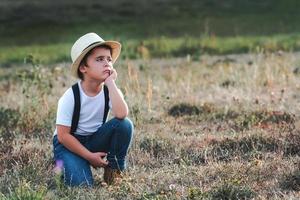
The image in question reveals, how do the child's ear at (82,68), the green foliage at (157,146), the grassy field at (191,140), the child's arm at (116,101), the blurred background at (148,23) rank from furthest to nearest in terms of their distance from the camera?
the blurred background at (148,23) → the green foliage at (157,146) → the child's ear at (82,68) → the child's arm at (116,101) → the grassy field at (191,140)

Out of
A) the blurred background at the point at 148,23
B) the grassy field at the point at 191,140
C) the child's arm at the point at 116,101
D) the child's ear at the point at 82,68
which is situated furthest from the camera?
the blurred background at the point at 148,23

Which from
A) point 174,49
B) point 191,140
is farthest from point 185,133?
point 174,49

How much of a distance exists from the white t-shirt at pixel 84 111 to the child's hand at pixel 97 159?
267 mm

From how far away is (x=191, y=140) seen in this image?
6594mm

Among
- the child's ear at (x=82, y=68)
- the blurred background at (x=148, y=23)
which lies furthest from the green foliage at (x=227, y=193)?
the blurred background at (x=148, y=23)

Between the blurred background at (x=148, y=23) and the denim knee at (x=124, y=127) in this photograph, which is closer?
the denim knee at (x=124, y=127)

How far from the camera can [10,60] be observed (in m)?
19.9

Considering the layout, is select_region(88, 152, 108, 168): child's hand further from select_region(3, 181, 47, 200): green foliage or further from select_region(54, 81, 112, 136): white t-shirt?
select_region(3, 181, 47, 200): green foliage

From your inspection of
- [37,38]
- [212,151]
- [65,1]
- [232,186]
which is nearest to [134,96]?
[212,151]

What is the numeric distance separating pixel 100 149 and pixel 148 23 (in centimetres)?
2424

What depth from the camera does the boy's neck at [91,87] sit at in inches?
217

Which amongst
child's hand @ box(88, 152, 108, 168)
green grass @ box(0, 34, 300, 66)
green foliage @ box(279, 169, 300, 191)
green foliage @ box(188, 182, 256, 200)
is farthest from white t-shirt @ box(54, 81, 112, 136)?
green grass @ box(0, 34, 300, 66)

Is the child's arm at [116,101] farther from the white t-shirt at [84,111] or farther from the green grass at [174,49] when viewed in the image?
the green grass at [174,49]

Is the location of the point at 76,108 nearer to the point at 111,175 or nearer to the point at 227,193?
the point at 111,175
